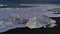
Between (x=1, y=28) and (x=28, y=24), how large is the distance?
0.70 feet

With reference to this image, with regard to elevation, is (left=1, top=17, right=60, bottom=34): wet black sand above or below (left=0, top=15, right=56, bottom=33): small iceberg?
below

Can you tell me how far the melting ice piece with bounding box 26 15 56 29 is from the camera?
2.88ft

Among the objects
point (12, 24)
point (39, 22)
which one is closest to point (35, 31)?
point (39, 22)

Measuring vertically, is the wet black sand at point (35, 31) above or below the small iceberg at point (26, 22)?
below

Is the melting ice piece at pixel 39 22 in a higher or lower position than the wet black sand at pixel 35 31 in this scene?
higher

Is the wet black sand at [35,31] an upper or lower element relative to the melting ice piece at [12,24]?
lower

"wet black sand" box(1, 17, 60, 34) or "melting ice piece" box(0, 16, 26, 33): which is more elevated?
"melting ice piece" box(0, 16, 26, 33)

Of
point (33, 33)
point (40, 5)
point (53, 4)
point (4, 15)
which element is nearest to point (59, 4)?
point (53, 4)

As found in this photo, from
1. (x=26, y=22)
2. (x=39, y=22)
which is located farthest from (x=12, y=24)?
(x=39, y=22)

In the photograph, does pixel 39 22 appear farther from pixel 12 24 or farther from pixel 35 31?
pixel 12 24

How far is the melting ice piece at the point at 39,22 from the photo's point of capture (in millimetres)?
877

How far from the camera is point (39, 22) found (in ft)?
2.91

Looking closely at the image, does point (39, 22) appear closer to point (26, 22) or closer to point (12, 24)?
point (26, 22)

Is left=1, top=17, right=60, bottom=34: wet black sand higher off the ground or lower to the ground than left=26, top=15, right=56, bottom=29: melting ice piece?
lower
